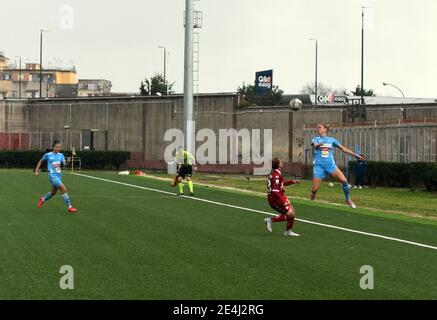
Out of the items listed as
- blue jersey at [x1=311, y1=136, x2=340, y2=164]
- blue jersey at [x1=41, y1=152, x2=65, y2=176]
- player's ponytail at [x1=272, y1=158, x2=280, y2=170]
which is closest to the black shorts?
blue jersey at [x1=41, y1=152, x2=65, y2=176]

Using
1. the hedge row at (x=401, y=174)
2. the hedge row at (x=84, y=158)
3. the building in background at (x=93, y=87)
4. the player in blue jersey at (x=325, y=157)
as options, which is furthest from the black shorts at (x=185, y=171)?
the building in background at (x=93, y=87)

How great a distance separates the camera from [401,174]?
3969cm

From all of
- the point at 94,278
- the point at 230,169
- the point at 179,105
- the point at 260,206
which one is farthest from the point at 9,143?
the point at 94,278

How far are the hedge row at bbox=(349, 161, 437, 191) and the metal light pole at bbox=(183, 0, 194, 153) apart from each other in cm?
864

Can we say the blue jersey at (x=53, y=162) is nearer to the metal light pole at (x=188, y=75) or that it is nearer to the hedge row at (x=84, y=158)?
the metal light pole at (x=188, y=75)

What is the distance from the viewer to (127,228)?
17.2m

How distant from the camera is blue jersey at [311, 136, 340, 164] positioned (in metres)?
21.3

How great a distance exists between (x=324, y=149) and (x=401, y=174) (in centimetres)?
1921

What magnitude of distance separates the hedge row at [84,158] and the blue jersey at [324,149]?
1796 inches

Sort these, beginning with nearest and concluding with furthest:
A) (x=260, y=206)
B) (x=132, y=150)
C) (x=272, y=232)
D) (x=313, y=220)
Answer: (x=272, y=232), (x=313, y=220), (x=260, y=206), (x=132, y=150)

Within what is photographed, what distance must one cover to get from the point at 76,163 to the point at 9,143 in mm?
10558

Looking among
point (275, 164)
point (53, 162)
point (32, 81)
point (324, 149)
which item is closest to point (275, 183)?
point (275, 164)

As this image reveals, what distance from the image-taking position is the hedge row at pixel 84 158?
65812 millimetres

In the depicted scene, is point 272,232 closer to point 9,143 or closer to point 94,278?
point 94,278
